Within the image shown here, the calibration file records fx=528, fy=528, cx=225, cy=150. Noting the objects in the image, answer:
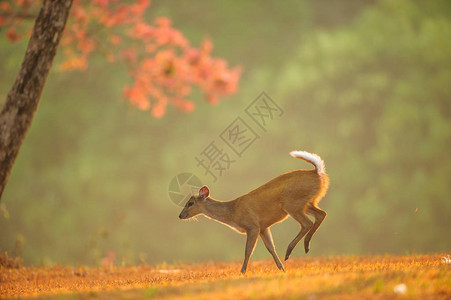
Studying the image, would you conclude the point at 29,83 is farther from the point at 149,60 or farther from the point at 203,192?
the point at 149,60

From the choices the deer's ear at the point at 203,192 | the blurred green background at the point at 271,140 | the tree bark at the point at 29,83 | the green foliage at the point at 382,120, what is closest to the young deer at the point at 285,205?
the deer's ear at the point at 203,192

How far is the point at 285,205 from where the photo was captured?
5.85 m

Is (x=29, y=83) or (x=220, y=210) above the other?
(x=29, y=83)

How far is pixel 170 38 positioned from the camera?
415 inches

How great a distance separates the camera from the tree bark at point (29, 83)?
20.8 feet

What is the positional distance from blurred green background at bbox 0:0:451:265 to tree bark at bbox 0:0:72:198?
7218 mm

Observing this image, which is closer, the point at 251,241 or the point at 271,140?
the point at 251,241

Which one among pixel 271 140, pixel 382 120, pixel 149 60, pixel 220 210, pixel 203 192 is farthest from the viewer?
pixel 271 140

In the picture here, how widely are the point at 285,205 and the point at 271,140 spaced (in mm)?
9565

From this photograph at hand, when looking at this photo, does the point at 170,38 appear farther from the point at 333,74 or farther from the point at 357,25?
the point at 357,25

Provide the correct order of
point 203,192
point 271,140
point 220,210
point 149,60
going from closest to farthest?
point 220,210 < point 203,192 < point 149,60 < point 271,140

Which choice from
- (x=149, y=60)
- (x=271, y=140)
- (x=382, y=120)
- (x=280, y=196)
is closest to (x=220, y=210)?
(x=280, y=196)

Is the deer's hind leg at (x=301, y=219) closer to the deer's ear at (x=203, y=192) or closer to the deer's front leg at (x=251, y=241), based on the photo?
the deer's front leg at (x=251, y=241)

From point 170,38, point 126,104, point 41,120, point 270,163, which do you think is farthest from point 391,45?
point 41,120
